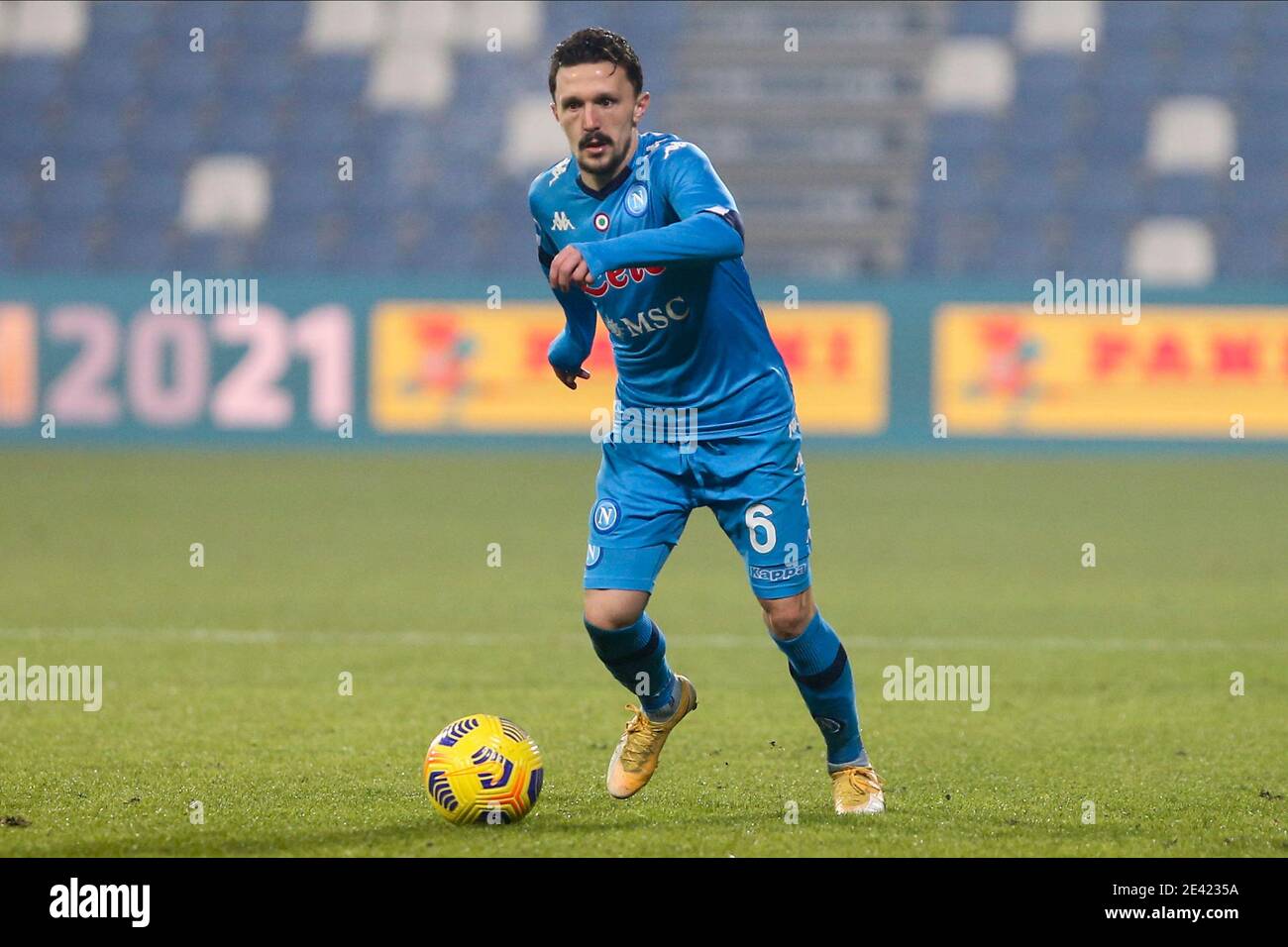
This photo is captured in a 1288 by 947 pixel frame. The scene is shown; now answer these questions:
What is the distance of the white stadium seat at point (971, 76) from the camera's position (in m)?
22.3

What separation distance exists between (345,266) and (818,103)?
249 inches

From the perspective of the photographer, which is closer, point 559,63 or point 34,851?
point 34,851

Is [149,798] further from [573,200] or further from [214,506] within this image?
[214,506]

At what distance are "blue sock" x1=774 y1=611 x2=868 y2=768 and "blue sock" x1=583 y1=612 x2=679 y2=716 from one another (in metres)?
0.36

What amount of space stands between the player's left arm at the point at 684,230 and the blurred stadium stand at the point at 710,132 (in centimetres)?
1637

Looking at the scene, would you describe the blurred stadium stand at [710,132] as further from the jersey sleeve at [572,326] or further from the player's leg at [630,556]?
the player's leg at [630,556]

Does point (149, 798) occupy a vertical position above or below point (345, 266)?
below

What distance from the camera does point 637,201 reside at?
15.1 ft

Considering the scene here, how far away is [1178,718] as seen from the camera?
20.3 feet

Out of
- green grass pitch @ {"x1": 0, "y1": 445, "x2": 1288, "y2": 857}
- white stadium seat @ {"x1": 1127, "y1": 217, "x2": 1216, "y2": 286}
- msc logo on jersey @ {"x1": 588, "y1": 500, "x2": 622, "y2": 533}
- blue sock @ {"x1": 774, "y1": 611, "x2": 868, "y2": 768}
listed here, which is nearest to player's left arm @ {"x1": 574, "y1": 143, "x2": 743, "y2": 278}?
msc logo on jersey @ {"x1": 588, "y1": 500, "x2": 622, "y2": 533}

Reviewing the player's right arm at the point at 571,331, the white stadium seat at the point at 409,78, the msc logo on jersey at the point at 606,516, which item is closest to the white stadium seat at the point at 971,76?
the white stadium seat at the point at 409,78

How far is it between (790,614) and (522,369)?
13590 millimetres

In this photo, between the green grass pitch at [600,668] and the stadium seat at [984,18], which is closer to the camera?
the green grass pitch at [600,668]
